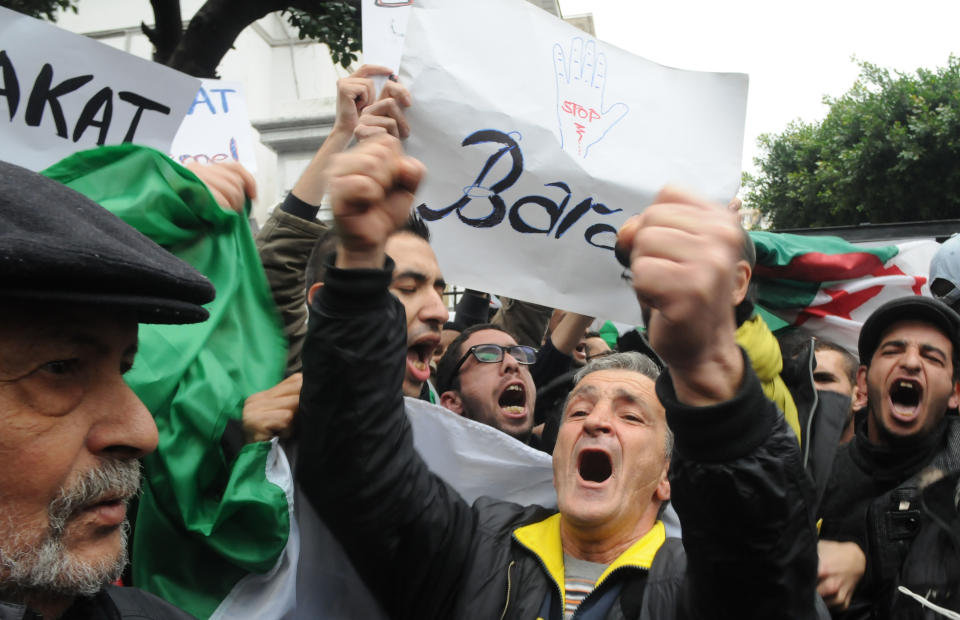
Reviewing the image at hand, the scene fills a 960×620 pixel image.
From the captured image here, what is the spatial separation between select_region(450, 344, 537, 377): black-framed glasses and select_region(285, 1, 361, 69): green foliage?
3.60 metres

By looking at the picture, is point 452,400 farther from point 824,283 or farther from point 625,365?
point 824,283

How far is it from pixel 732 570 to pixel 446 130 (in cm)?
165

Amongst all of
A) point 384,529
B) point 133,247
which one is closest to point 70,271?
point 133,247

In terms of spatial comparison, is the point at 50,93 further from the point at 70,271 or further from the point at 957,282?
the point at 957,282

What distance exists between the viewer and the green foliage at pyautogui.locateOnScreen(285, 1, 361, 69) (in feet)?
19.6

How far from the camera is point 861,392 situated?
322cm

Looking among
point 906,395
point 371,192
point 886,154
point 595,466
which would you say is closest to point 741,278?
point 371,192

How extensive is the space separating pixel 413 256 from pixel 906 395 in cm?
173

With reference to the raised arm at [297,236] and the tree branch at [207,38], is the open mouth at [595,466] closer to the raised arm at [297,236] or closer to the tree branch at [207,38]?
the raised arm at [297,236]

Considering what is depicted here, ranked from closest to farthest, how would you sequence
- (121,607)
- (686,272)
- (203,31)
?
(686,272) → (121,607) → (203,31)

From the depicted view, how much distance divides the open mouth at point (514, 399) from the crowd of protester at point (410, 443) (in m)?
0.23

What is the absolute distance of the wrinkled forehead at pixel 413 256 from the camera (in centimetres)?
240

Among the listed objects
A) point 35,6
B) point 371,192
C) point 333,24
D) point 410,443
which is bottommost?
point 410,443

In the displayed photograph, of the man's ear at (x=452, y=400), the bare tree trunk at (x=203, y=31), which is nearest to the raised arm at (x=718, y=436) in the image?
the man's ear at (x=452, y=400)
